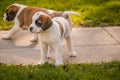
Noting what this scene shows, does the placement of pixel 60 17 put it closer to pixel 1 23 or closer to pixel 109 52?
pixel 109 52

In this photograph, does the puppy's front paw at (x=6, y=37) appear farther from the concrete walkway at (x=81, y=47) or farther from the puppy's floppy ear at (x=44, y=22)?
the puppy's floppy ear at (x=44, y=22)

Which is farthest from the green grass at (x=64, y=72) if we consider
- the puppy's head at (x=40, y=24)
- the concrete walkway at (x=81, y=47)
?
the puppy's head at (x=40, y=24)

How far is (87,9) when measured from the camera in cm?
991

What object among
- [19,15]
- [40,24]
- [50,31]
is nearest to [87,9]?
[19,15]

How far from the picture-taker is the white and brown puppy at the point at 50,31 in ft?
18.6

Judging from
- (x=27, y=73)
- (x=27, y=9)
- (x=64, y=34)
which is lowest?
(x=27, y=73)

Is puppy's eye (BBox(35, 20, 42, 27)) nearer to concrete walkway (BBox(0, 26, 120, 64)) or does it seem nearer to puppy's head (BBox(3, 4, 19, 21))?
concrete walkway (BBox(0, 26, 120, 64))

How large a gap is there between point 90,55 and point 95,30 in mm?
Result: 1740

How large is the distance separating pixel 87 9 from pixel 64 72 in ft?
15.2

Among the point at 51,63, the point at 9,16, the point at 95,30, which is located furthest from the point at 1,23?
the point at 51,63

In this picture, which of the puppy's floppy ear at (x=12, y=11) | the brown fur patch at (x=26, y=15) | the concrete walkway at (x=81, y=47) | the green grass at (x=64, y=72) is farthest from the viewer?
the puppy's floppy ear at (x=12, y=11)

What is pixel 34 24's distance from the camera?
5.69 m

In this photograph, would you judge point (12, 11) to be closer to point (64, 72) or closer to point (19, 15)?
point (19, 15)

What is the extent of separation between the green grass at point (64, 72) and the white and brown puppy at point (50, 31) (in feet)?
0.96
